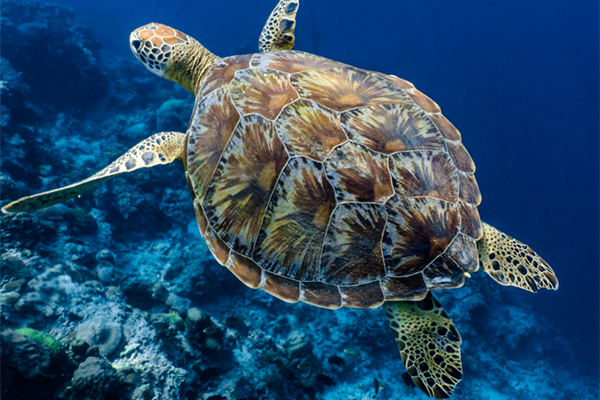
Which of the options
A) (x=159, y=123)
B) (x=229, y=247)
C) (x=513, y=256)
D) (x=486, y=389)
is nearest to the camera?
(x=229, y=247)

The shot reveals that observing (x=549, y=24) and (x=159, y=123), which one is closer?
(x=159, y=123)

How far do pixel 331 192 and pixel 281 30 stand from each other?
256 cm

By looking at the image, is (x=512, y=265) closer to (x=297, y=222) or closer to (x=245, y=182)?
(x=297, y=222)

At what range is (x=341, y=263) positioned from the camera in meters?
1.76

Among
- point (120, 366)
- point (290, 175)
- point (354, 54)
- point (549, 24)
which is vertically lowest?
point (120, 366)

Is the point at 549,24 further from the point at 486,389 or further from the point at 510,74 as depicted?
the point at 486,389

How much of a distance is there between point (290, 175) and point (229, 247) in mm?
767

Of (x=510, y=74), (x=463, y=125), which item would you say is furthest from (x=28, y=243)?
(x=510, y=74)

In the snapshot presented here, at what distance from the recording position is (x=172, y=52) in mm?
2943

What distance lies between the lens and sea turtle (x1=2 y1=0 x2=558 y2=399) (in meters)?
1.71

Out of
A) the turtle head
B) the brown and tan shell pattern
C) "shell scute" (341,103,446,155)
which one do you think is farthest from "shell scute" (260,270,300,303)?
the turtle head

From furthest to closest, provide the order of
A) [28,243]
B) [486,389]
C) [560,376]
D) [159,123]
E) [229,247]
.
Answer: [560,376]
[159,123]
[486,389]
[28,243]
[229,247]

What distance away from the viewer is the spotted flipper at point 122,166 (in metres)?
1.94

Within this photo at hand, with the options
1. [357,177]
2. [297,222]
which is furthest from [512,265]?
[297,222]
